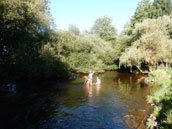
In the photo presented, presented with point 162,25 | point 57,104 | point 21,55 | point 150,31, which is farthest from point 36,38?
point 162,25

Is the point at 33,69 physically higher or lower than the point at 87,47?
lower

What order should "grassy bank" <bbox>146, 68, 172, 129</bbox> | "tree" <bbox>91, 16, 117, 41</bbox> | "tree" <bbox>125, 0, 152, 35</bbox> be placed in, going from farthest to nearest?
"tree" <bbox>91, 16, 117, 41</bbox> < "tree" <bbox>125, 0, 152, 35</bbox> < "grassy bank" <bbox>146, 68, 172, 129</bbox>

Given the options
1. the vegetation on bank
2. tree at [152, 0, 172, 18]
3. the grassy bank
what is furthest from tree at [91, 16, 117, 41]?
the grassy bank

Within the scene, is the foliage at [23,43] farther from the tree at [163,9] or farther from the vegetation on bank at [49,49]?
the tree at [163,9]

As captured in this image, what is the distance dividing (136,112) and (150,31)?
22407 mm

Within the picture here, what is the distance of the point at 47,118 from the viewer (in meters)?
11.1

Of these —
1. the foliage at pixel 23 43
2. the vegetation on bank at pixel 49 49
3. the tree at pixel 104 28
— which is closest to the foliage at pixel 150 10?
the tree at pixel 104 28

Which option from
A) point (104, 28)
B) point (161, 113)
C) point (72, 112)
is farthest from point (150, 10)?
point (72, 112)

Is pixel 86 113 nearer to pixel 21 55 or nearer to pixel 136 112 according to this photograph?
pixel 136 112

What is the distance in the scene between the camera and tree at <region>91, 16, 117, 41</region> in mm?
74200

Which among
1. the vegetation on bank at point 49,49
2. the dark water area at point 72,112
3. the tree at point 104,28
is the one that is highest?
the tree at point 104,28

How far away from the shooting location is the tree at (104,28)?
7420 cm

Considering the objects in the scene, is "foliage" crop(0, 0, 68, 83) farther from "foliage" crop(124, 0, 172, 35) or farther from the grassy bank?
"foliage" crop(124, 0, 172, 35)

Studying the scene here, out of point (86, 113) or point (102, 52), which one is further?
point (102, 52)
